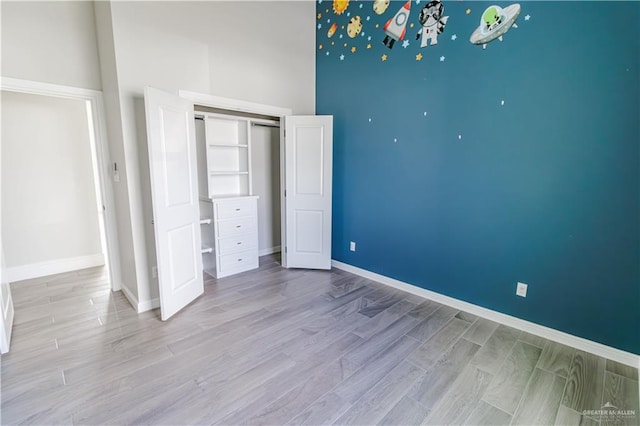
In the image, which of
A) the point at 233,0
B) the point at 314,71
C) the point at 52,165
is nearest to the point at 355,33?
the point at 314,71

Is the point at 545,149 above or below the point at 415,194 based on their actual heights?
above

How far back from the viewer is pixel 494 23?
8.13ft

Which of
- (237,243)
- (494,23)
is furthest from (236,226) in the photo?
(494,23)

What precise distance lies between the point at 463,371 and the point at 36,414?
268 cm

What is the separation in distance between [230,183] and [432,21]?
3028mm

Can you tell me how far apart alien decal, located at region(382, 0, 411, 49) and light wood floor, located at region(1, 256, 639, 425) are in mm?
2828

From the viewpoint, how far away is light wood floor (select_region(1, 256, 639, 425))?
1722 mm

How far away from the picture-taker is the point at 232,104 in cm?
342

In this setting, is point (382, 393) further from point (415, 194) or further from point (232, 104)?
point (232, 104)

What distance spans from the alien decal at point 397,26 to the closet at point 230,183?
1871mm

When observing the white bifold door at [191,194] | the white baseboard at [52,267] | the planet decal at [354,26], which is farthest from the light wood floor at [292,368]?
the planet decal at [354,26]

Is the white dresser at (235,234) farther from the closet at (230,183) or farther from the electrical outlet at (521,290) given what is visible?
the electrical outlet at (521,290)

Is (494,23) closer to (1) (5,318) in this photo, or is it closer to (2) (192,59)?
(2) (192,59)

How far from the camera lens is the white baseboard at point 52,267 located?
140 inches
